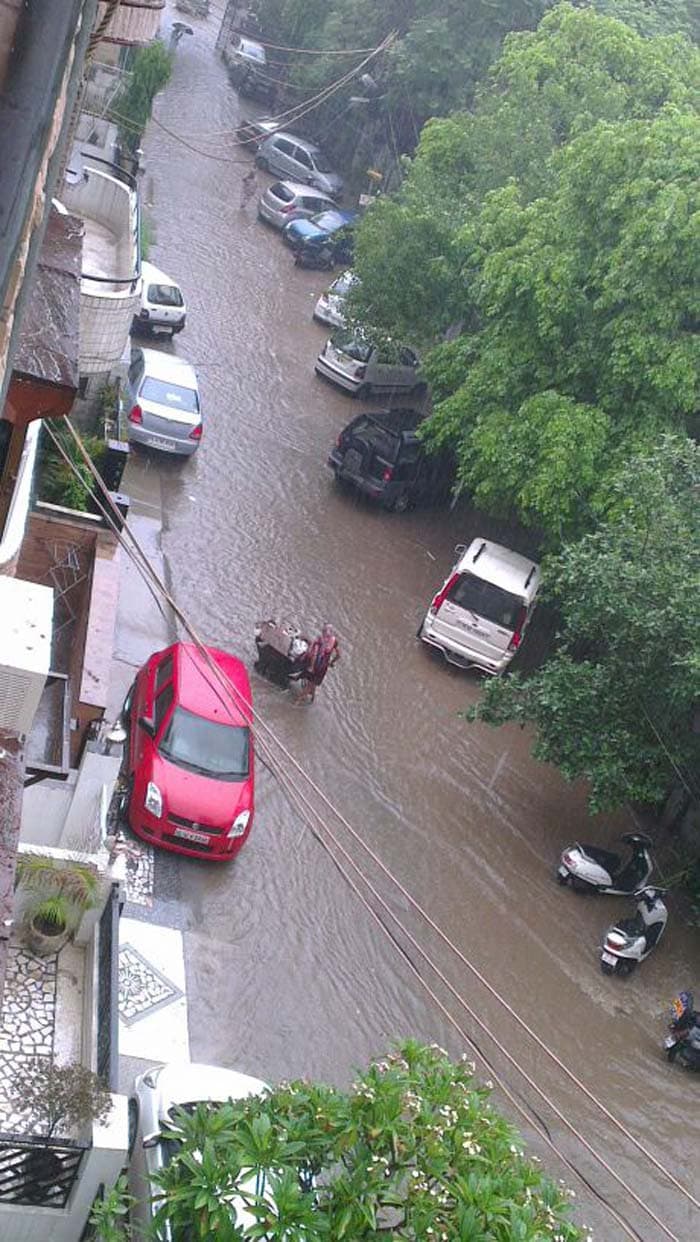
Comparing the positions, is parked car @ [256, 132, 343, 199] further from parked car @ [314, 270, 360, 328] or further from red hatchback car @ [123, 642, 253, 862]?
red hatchback car @ [123, 642, 253, 862]

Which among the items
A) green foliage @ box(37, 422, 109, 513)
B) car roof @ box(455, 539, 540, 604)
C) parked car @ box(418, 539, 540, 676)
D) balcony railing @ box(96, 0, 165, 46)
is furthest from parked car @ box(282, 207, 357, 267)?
balcony railing @ box(96, 0, 165, 46)

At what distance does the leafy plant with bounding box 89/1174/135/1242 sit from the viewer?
7.07 meters

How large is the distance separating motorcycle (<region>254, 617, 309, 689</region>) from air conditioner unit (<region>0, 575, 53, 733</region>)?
7979 millimetres

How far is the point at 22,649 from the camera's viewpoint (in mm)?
7777

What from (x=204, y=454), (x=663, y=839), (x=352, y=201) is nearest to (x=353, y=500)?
(x=204, y=454)

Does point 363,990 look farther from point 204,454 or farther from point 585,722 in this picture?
point 204,454

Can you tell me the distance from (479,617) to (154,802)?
6.58 metres

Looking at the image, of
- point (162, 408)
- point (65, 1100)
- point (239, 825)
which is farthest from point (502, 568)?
point (65, 1100)

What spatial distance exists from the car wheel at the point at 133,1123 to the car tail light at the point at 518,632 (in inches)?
401

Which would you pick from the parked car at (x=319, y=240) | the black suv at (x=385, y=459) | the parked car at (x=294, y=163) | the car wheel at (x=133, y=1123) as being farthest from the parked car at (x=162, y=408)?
the parked car at (x=294, y=163)

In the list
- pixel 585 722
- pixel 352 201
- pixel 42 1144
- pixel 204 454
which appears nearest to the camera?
pixel 42 1144

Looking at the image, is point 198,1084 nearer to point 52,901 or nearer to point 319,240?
point 52,901

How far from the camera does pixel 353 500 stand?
2222cm

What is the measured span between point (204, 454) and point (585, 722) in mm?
9245
